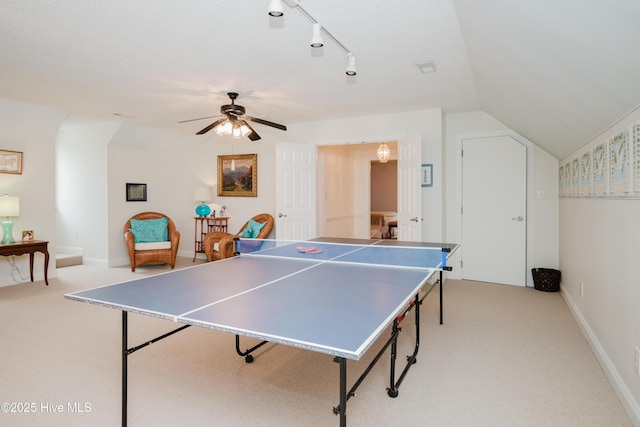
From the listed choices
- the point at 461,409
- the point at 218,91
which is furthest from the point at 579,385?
the point at 218,91

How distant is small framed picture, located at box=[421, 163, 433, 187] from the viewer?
5.10 m

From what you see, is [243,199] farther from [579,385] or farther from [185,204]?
[579,385]

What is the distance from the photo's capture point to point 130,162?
6582mm

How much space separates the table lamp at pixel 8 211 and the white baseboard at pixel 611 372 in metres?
6.32

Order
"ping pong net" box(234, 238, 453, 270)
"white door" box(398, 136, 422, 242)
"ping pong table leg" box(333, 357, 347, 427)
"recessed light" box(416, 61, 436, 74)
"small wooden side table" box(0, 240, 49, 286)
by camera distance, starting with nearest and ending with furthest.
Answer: "ping pong table leg" box(333, 357, 347, 427) < "ping pong net" box(234, 238, 453, 270) < "recessed light" box(416, 61, 436, 74) < "small wooden side table" box(0, 240, 49, 286) < "white door" box(398, 136, 422, 242)

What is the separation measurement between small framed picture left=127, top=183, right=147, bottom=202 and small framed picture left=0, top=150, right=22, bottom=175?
1.70m

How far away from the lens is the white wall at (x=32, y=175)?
4902 mm

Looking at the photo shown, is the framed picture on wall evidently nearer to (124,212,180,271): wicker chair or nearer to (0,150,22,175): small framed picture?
(124,212,180,271): wicker chair

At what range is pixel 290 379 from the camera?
7.93 ft

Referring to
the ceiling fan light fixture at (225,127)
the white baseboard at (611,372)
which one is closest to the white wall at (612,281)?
the white baseboard at (611,372)

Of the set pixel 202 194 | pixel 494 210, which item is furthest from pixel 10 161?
pixel 494 210

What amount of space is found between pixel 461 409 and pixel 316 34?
2.30 m

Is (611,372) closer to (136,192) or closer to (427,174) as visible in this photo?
(427,174)

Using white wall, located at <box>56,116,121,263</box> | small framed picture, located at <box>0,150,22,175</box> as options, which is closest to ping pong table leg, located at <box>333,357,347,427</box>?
small framed picture, located at <box>0,150,22,175</box>
